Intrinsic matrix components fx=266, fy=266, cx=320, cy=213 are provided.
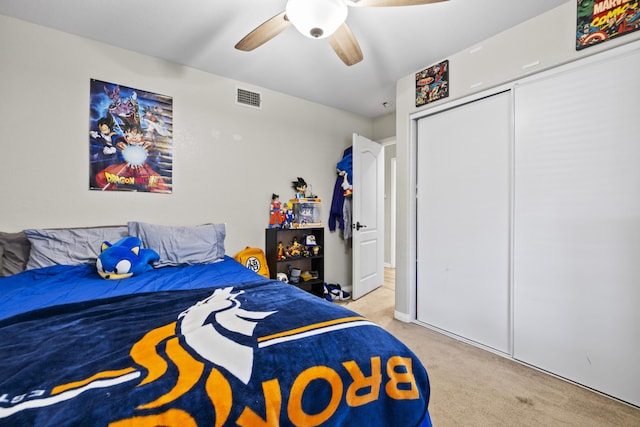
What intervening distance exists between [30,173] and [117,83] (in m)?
0.95

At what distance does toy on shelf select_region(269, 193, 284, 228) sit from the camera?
3.00 m

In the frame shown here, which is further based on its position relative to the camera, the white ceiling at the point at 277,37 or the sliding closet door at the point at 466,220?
the sliding closet door at the point at 466,220

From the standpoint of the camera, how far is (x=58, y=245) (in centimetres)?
186

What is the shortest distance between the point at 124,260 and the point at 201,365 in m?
1.36

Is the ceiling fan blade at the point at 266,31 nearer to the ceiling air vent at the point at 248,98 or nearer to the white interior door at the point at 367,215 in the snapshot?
the ceiling air vent at the point at 248,98

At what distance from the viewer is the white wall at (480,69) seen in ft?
5.84

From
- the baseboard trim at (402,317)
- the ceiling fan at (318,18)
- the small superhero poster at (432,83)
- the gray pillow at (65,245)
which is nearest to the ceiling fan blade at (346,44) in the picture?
the ceiling fan at (318,18)

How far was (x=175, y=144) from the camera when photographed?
97.8 inches

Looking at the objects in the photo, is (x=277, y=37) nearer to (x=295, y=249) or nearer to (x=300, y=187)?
(x=300, y=187)

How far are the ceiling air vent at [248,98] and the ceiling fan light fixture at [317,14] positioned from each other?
1.62 meters

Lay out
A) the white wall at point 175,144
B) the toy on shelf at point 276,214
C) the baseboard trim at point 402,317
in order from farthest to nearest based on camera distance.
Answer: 1. the toy on shelf at point 276,214
2. the baseboard trim at point 402,317
3. the white wall at point 175,144

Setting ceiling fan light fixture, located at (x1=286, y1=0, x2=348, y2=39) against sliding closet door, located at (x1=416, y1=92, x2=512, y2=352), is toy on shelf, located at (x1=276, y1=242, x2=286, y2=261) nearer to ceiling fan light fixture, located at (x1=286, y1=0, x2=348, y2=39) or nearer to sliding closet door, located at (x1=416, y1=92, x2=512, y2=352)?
sliding closet door, located at (x1=416, y1=92, x2=512, y2=352)

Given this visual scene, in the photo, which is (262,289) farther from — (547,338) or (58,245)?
(547,338)

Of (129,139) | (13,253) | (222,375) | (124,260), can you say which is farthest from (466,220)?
(13,253)
